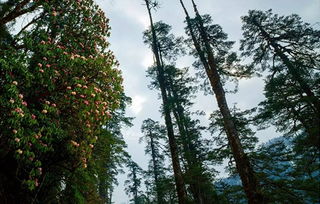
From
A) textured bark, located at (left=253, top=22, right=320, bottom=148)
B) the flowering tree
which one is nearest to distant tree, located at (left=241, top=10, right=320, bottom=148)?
textured bark, located at (left=253, top=22, right=320, bottom=148)

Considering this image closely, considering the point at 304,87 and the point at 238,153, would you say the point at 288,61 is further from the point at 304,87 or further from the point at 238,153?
the point at 238,153

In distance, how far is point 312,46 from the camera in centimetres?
1262

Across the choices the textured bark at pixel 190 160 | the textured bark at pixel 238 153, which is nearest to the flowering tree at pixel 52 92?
the textured bark at pixel 238 153

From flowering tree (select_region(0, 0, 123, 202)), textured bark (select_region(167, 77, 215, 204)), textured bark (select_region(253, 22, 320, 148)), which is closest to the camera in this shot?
flowering tree (select_region(0, 0, 123, 202))

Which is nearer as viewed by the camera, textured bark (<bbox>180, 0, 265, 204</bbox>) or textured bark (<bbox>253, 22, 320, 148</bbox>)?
textured bark (<bbox>180, 0, 265, 204</bbox>)

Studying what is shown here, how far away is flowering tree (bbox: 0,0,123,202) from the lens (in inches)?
181

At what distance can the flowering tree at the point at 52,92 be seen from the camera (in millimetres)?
4598

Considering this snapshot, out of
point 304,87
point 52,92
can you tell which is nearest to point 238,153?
point 52,92

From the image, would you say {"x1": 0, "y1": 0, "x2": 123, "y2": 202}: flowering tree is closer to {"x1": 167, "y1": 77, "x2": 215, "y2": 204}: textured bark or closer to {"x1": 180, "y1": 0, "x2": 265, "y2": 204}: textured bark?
{"x1": 180, "y1": 0, "x2": 265, "y2": 204}: textured bark

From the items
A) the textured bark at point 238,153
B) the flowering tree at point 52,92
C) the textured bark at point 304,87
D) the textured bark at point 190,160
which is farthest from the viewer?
the textured bark at point 190,160

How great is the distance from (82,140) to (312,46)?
14293mm

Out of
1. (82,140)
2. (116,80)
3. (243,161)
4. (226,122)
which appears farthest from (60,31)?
(243,161)

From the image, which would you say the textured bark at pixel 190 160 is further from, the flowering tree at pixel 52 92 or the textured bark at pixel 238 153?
the flowering tree at pixel 52 92

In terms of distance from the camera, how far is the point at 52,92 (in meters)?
5.43
